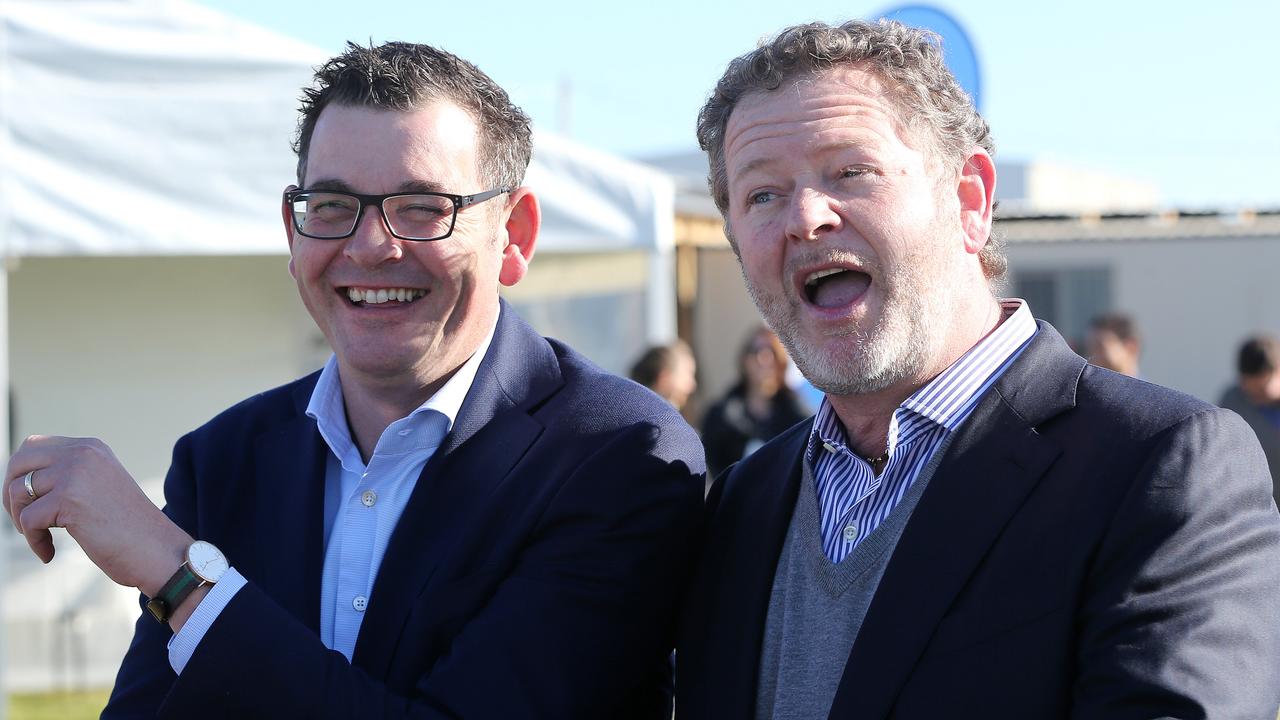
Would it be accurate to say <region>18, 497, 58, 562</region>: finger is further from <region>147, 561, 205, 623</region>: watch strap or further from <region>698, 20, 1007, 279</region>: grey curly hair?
<region>698, 20, 1007, 279</region>: grey curly hair

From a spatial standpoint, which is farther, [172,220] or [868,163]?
[172,220]

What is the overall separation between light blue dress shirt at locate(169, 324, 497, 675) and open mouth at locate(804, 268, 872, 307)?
23.7 inches

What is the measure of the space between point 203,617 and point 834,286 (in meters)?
1.04

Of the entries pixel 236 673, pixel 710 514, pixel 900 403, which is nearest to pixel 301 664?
pixel 236 673

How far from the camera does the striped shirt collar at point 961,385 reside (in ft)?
6.39

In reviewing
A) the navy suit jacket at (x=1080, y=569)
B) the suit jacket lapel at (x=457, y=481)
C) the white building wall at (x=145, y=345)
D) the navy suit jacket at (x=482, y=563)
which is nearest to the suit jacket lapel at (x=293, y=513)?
the navy suit jacket at (x=482, y=563)

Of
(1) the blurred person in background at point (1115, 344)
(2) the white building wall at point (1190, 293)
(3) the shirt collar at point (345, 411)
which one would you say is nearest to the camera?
(3) the shirt collar at point (345, 411)

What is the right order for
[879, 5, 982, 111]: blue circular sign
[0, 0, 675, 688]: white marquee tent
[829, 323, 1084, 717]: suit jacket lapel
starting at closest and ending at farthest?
[829, 323, 1084, 717]: suit jacket lapel, [879, 5, 982, 111]: blue circular sign, [0, 0, 675, 688]: white marquee tent

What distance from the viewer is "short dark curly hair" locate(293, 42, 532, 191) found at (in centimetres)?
218

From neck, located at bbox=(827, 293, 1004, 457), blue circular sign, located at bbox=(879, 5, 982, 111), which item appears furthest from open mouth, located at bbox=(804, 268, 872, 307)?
blue circular sign, located at bbox=(879, 5, 982, 111)

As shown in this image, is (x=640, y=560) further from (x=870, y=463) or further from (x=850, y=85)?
(x=850, y=85)

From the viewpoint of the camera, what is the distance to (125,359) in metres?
6.38

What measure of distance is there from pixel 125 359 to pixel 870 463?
517cm

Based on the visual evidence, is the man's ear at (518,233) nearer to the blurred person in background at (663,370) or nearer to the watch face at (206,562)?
the watch face at (206,562)
